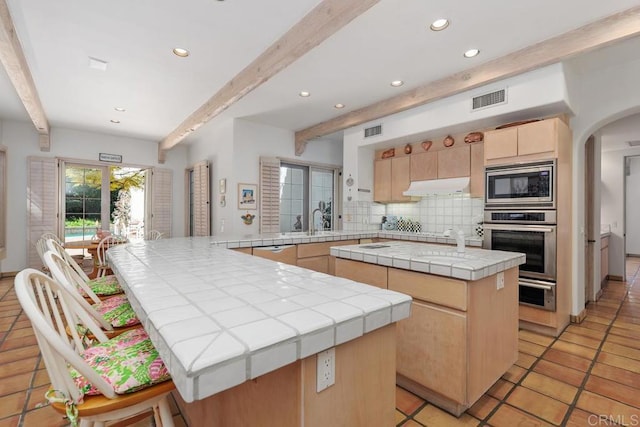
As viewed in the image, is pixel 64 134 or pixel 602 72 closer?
pixel 602 72

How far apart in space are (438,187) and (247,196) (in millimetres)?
3060

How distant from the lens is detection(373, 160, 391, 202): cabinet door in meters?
4.76

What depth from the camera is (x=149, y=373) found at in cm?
101

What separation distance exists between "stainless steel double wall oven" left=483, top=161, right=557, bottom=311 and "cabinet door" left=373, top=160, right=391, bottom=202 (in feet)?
5.32

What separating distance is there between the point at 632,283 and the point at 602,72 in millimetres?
3867

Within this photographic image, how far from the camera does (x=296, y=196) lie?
616cm

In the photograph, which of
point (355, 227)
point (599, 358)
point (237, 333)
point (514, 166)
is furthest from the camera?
point (355, 227)

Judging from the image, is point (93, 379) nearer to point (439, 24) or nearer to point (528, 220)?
point (439, 24)

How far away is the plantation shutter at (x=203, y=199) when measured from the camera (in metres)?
5.64

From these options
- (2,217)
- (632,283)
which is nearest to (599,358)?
(632,283)

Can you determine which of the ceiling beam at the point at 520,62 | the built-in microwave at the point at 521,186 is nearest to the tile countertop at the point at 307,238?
the built-in microwave at the point at 521,186

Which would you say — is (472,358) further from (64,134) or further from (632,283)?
(64,134)

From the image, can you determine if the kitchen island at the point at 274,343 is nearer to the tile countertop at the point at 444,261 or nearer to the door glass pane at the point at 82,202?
the tile countertop at the point at 444,261

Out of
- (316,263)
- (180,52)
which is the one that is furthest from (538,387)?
(180,52)
